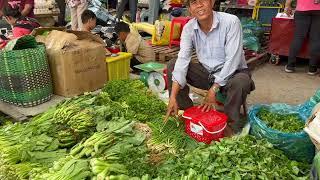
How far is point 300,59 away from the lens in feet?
21.7

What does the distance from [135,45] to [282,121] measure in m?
3.31

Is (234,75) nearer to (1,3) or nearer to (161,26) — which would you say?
(161,26)

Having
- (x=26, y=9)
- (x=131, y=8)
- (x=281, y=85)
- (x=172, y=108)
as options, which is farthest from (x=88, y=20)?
(x=281, y=85)

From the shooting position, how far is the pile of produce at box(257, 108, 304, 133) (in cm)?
286

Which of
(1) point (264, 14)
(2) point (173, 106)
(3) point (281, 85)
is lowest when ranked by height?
(3) point (281, 85)

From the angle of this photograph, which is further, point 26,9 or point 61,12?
point 61,12

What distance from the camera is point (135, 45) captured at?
5.69m

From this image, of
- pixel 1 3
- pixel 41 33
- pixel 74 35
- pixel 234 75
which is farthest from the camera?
pixel 1 3

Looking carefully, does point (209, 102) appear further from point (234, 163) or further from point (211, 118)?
point (234, 163)

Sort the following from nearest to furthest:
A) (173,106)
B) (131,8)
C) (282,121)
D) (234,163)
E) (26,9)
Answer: (234,163), (282,121), (173,106), (26,9), (131,8)

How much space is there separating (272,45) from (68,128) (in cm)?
470

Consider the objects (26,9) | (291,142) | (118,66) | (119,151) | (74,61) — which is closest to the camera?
(119,151)

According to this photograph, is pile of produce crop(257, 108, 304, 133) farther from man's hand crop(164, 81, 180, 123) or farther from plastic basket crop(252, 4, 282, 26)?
plastic basket crop(252, 4, 282, 26)

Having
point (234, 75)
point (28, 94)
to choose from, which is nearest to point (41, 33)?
point (28, 94)
